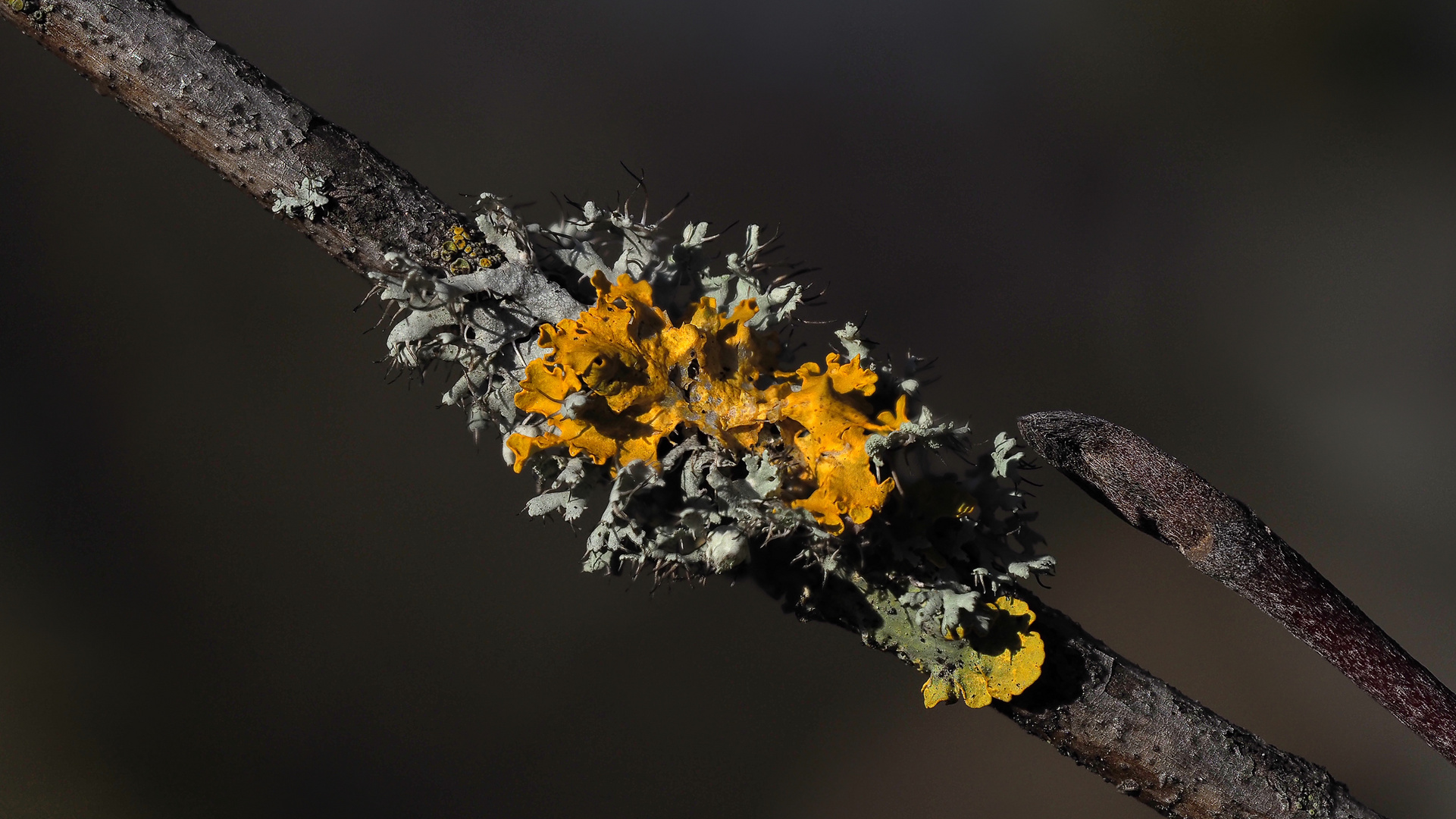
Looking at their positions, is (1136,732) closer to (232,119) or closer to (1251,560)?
(1251,560)

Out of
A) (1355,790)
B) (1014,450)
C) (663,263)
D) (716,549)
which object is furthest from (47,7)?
(1355,790)

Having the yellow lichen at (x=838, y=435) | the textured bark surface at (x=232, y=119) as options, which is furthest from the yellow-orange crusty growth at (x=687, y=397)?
the textured bark surface at (x=232, y=119)

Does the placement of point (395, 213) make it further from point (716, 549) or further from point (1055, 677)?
point (1055, 677)

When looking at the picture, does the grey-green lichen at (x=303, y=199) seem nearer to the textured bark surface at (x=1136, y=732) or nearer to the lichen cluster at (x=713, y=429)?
the lichen cluster at (x=713, y=429)

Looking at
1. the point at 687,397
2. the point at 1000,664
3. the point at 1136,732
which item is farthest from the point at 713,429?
the point at 1136,732

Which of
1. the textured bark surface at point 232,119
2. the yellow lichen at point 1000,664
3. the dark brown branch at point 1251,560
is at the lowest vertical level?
the yellow lichen at point 1000,664

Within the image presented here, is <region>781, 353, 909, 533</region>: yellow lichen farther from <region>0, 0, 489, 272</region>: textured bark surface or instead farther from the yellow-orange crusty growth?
<region>0, 0, 489, 272</region>: textured bark surface

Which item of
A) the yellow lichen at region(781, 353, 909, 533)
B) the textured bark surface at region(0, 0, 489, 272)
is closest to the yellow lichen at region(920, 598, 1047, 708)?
the yellow lichen at region(781, 353, 909, 533)
